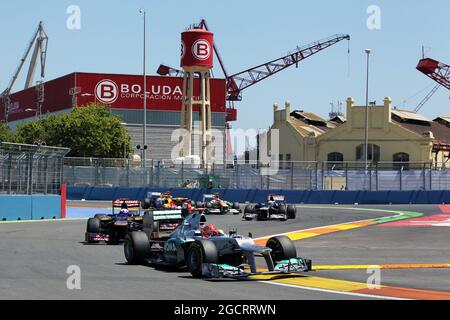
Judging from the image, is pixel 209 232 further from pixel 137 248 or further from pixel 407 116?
pixel 407 116

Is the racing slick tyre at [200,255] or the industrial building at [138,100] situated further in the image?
the industrial building at [138,100]

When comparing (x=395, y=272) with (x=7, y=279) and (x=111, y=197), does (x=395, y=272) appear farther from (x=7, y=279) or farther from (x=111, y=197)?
(x=111, y=197)

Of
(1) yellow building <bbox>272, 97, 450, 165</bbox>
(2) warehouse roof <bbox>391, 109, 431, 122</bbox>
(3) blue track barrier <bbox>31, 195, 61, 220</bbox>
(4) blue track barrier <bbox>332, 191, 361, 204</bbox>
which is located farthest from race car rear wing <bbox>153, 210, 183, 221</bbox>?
(2) warehouse roof <bbox>391, 109, 431, 122</bbox>

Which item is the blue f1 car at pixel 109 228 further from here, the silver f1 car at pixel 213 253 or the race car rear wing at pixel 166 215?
the silver f1 car at pixel 213 253

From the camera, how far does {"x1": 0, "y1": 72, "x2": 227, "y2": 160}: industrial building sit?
100375mm

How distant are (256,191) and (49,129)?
37.4 meters

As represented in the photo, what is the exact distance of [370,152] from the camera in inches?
3332

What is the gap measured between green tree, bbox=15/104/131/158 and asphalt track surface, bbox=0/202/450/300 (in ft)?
170

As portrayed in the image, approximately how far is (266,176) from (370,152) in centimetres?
3176

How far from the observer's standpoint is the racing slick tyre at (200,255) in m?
15.4

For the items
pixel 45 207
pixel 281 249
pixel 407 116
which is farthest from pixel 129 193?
pixel 407 116

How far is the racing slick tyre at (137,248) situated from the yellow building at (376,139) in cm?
6646

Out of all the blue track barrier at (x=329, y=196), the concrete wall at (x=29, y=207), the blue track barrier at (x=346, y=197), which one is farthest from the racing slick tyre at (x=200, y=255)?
the blue track barrier at (x=346, y=197)

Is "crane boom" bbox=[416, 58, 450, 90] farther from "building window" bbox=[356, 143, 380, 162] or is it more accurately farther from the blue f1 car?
the blue f1 car
